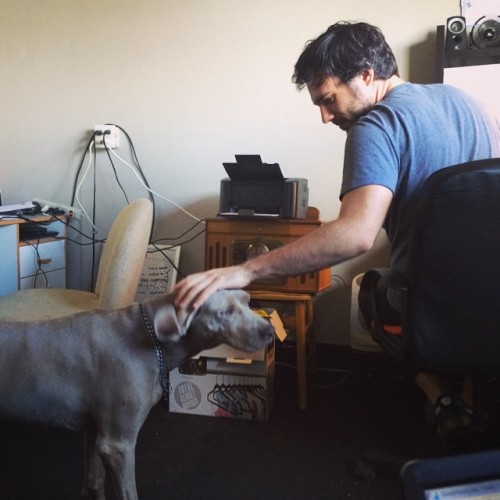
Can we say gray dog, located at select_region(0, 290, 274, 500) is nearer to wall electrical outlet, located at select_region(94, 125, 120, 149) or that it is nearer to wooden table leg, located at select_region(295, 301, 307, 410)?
wooden table leg, located at select_region(295, 301, 307, 410)

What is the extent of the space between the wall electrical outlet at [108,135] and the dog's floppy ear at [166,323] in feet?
5.82

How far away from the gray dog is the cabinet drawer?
4.31 ft

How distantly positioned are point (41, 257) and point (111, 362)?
61.9 inches

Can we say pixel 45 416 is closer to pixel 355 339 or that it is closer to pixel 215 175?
pixel 355 339

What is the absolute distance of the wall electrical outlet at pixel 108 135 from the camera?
2.68 metres

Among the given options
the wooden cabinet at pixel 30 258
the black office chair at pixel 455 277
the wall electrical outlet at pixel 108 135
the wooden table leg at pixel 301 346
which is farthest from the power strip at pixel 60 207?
the black office chair at pixel 455 277

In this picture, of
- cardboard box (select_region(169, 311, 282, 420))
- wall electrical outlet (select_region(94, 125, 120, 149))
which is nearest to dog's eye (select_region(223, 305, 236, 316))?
Answer: cardboard box (select_region(169, 311, 282, 420))

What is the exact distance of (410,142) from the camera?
125 centimetres

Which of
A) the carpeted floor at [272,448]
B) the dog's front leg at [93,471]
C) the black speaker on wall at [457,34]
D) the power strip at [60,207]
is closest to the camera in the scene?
the dog's front leg at [93,471]

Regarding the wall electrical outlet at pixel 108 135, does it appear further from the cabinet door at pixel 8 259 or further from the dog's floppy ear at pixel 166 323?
the dog's floppy ear at pixel 166 323

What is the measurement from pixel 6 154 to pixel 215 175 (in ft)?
4.11

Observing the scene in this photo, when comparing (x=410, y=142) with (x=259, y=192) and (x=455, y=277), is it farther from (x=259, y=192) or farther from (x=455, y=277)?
(x=259, y=192)

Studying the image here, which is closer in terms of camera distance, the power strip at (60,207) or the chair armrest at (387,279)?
the chair armrest at (387,279)

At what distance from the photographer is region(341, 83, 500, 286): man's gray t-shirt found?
121 cm
